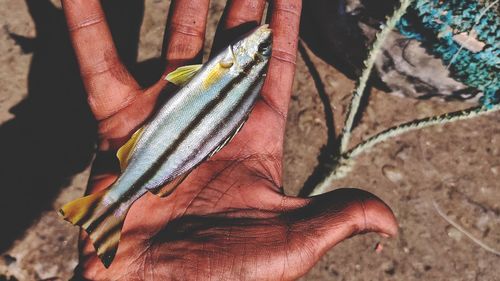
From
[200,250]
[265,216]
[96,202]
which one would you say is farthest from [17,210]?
[265,216]

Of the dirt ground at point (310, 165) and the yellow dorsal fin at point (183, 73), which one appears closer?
the yellow dorsal fin at point (183, 73)

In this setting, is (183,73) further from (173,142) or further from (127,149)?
(127,149)

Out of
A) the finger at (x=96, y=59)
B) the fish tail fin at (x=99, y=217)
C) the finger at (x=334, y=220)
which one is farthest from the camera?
the finger at (x=96, y=59)

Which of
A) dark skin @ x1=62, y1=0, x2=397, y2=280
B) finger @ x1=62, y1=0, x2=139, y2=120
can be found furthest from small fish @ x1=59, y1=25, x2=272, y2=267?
finger @ x1=62, y1=0, x2=139, y2=120

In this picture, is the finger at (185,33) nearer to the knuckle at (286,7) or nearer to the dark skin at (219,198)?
the dark skin at (219,198)

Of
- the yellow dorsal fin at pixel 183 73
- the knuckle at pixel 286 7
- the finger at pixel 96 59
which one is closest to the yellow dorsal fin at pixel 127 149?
the yellow dorsal fin at pixel 183 73

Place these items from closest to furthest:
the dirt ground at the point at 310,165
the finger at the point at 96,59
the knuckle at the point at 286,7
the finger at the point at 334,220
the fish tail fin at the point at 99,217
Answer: the fish tail fin at the point at 99,217
the finger at the point at 334,220
the finger at the point at 96,59
the knuckle at the point at 286,7
the dirt ground at the point at 310,165
